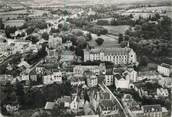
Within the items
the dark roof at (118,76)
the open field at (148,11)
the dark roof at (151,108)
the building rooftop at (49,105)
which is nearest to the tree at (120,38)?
the open field at (148,11)

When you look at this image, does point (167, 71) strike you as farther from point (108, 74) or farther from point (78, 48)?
point (78, 48)

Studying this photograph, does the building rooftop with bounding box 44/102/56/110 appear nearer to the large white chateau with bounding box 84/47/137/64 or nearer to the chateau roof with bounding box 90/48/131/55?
the large white chateau with bounding box 84/47/137/64

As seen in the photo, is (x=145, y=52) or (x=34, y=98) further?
(x=145, y=52)

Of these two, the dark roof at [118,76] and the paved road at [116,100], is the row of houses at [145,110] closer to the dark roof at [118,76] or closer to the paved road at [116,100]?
the paved road at [116,100]

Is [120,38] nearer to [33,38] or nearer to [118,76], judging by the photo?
[118,76]

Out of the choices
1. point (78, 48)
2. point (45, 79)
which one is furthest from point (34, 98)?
point (78, 48)

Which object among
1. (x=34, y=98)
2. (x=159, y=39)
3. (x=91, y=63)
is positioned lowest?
(x=34, y=98)

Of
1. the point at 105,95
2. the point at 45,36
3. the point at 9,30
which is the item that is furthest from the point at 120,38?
the point at 9,30

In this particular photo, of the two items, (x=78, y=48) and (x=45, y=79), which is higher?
(x=78, y=48)

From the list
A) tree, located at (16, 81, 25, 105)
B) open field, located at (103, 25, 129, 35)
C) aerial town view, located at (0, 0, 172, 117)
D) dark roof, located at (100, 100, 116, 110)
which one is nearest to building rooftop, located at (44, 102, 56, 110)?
aerial town view, located at (0, 0, 172, 117)
